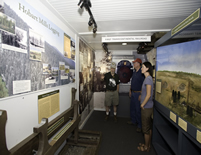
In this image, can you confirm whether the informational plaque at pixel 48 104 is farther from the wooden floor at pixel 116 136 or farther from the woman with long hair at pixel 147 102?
the woman with long hair at pixel 147 102

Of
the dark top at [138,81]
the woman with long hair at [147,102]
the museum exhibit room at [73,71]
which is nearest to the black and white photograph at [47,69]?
the museum exhibit room at [73,71]

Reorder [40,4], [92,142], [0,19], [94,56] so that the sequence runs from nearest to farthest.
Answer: [0,19] < [40,4] < [92,142] < [94,56]

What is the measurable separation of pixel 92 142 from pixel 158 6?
8.33 feet

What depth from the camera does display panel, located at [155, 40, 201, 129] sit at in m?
1.15

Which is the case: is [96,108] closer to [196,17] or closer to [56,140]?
[56,140]

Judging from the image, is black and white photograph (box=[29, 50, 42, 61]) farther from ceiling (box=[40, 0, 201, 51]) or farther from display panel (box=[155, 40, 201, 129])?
display panel (box=[155, 40, 201, 129])

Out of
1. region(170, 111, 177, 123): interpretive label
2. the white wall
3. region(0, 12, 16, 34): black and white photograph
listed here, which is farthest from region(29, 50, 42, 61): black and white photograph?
region(170, 111, 177, 123): interpretive label

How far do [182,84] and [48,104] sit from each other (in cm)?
185

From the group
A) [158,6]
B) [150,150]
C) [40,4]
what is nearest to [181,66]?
[158,6]

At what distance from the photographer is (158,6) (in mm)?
1366

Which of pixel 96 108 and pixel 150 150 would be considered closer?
pixel 150 150

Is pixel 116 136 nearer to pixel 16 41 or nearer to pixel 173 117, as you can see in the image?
pixel 173 117

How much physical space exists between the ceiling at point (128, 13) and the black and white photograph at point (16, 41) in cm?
56

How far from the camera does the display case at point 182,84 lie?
1131mm
